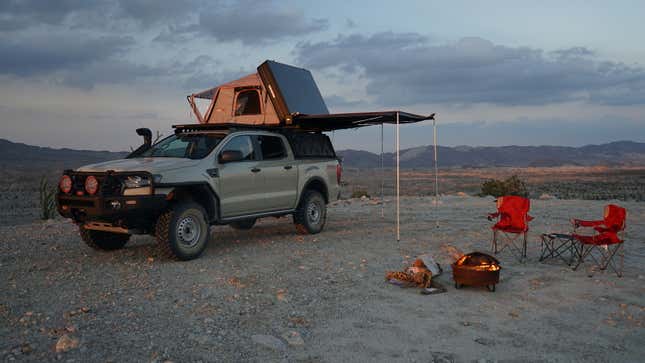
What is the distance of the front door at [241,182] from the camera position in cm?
832

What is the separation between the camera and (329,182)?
10.9m

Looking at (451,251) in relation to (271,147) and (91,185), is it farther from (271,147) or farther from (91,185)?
(91,185)

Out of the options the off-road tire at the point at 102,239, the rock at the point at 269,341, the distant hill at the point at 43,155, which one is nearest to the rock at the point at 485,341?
the rock at the point at 269,341

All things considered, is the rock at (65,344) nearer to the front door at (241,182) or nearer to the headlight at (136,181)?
the headlight at (136,181)

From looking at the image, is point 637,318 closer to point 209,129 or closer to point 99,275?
point 99,275

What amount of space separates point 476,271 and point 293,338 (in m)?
2.50

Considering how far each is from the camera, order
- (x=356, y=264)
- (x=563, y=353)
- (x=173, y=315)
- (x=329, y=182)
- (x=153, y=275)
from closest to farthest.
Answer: (x=563, y=353) → (x=173, y=315) → (x=153, y=275) → (x=356, y=264) → (x=329, y=182)

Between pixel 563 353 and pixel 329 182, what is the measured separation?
681 cm

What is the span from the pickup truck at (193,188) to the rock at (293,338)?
3.19 metres

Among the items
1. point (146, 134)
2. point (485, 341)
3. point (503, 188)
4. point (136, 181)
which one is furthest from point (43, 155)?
point (485, 341)

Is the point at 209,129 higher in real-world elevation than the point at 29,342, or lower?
higher

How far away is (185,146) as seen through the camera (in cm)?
845

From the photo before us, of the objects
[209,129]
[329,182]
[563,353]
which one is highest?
[209,129]

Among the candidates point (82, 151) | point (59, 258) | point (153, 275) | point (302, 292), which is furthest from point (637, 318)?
point (82, 151)
